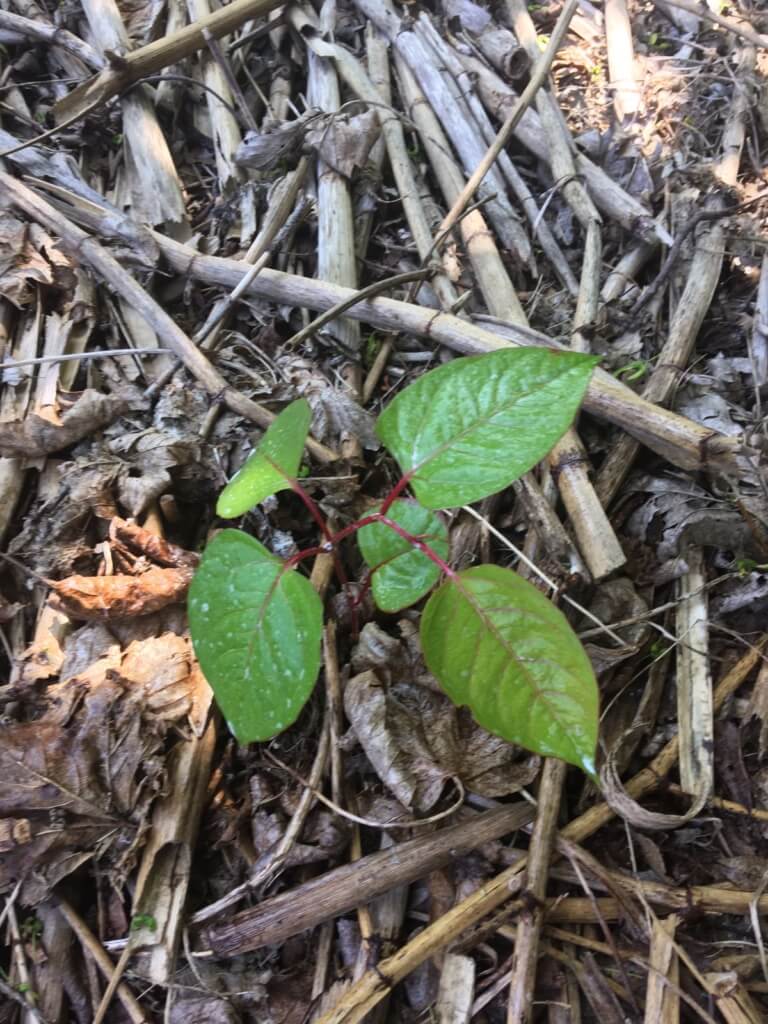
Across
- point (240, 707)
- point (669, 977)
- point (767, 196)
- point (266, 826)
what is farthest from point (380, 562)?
point (767, 196)

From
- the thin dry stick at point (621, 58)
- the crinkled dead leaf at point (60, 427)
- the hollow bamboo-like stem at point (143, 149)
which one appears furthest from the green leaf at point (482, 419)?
the thin dry stick at point (621, 58)

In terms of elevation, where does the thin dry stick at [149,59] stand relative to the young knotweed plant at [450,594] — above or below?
above

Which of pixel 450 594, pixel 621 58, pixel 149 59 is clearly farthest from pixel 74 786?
pixel 621 58

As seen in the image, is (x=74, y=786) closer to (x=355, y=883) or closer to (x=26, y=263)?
(x=355, y=883)

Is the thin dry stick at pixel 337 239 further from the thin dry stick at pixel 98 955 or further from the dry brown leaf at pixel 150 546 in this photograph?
the thin dry stick at pixel 98 955

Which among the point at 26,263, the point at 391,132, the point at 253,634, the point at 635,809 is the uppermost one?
the point at 391,132

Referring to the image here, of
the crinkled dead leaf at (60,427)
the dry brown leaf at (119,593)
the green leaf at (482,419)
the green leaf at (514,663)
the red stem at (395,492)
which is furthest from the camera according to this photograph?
the crinkled dead leaf at (60,427)

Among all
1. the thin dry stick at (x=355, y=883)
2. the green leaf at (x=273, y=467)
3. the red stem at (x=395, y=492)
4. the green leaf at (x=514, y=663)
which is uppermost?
the green leaf at (x=273, y=467)
